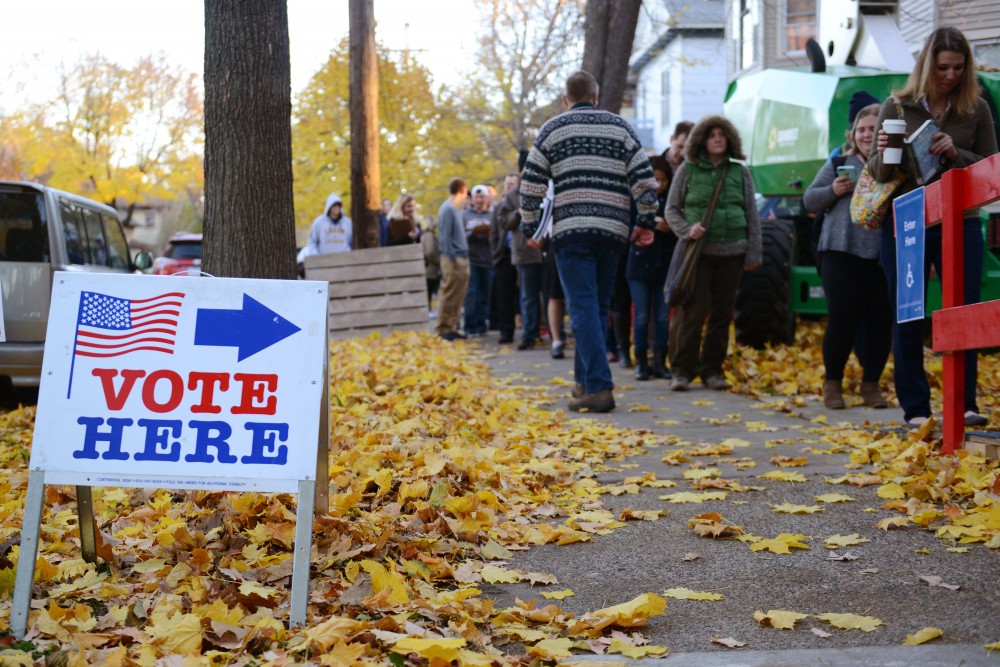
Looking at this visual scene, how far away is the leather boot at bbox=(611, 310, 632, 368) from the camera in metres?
11.0

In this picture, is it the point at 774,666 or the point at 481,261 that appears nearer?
the point at 774,666

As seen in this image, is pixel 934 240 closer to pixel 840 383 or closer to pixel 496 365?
pixel 840 383

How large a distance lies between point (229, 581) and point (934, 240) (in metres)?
4.16

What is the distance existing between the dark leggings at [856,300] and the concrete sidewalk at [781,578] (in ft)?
5.08

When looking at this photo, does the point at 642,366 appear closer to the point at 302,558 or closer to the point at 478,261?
the point at 478,261

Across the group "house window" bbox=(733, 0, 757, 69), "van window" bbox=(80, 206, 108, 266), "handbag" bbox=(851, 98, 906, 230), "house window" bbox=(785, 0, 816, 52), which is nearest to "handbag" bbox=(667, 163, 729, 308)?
"handbag" bbox=(851, 98, 906, 230)

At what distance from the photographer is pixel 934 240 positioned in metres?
6.09

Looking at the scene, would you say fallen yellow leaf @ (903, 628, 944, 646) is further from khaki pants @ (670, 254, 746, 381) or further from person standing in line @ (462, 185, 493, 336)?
person standing in line @ (462, 185, 493, 336)

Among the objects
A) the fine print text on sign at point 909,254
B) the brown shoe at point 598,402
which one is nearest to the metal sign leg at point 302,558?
the fine print text on sign at point 909,254

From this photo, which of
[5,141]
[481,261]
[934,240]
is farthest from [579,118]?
[5,141]

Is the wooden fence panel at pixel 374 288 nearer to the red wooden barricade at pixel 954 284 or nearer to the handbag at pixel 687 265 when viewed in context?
the handbag at pixel 687 265

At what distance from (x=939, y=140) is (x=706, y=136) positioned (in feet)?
9.66

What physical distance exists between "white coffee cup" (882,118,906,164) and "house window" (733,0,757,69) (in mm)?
20172

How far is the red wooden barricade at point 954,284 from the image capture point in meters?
5.27
